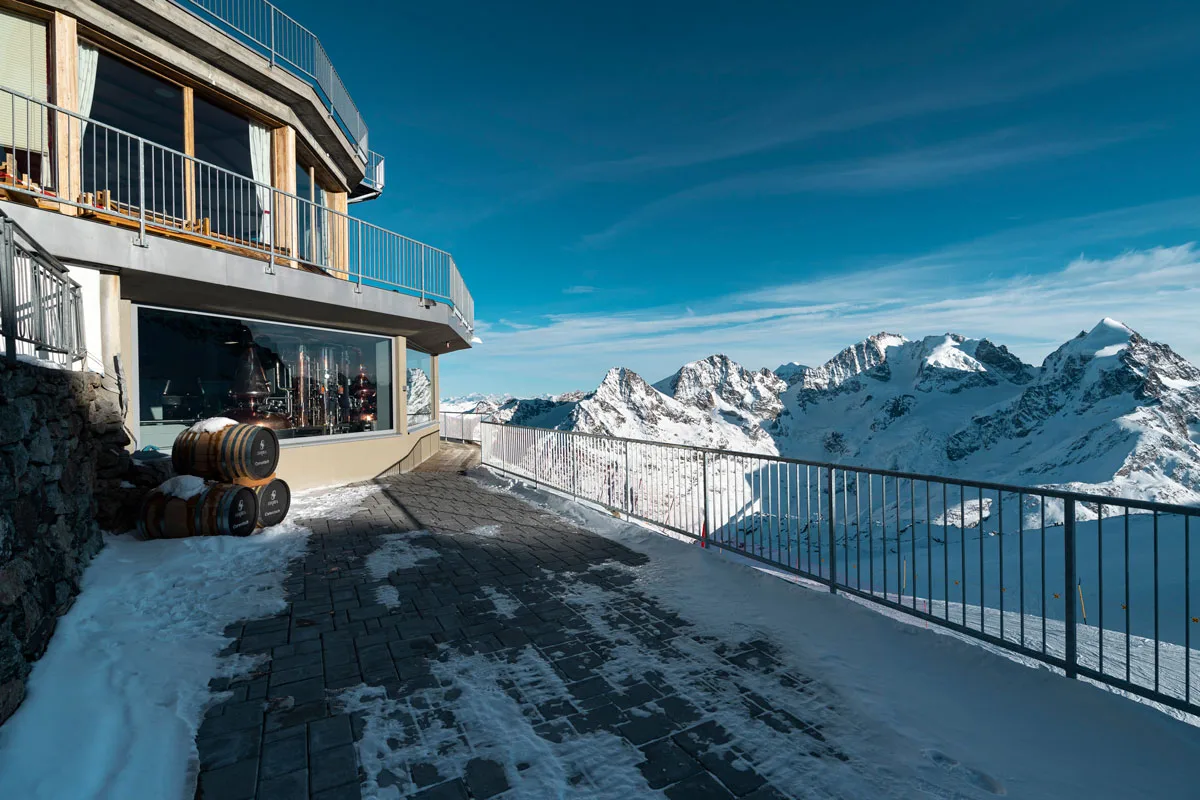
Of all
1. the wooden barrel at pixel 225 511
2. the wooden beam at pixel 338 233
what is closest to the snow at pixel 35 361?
the wooden barrel at pixel 225 511

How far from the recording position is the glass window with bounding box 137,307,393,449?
333 inches

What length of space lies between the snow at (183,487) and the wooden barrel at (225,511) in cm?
10

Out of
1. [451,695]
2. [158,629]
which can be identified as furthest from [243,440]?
[451,695]

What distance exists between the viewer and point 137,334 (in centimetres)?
805

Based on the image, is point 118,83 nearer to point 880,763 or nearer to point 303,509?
point 303,509

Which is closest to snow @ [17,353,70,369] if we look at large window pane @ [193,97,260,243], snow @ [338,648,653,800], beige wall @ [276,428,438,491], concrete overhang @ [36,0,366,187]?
snow @ [338,648,653,800]

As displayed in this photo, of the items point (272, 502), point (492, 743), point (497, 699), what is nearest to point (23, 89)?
point (272, 502)

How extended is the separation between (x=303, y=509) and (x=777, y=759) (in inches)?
300

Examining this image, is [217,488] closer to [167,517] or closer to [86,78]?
[167,517]

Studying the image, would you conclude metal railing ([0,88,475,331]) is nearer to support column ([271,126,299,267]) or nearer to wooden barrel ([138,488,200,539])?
support column ([271,126,299,267])

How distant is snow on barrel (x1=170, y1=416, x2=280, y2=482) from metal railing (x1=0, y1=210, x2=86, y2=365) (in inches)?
51.9

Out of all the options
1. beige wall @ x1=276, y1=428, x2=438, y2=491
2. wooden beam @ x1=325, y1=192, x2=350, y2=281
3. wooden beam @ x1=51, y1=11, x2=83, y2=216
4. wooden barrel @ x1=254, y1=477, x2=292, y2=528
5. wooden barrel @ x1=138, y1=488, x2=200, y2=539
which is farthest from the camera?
wooden beam @ x1=325, y1=192, x2=350, y2=281

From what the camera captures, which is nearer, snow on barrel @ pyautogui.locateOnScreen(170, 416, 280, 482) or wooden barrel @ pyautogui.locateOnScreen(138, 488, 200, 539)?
wooden barrel @ pyautogui.locateOnScreen(138, 488, 200, 539)

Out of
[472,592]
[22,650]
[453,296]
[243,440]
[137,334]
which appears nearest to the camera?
[22,650]
